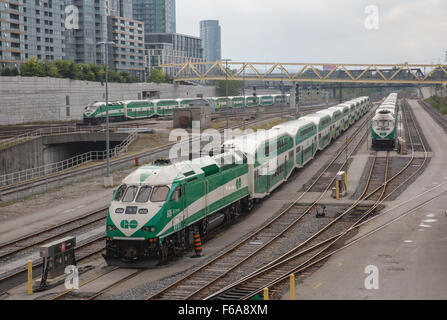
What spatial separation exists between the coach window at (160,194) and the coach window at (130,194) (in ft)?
2.54

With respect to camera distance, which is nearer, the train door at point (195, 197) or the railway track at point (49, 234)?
the train door at point (195, 197)

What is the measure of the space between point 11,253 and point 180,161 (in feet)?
29.1

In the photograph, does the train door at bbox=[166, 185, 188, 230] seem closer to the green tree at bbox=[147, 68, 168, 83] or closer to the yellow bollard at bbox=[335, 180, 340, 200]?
the yellow bollard at bbox=[335, 180, 340, 200]

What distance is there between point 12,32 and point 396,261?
128230 mm

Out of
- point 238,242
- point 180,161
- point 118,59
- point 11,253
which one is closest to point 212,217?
point 238,242

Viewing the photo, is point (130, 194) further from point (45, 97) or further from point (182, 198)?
point (45, 97)

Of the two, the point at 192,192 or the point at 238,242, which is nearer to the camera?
the point at 192,192

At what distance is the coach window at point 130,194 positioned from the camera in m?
21.4

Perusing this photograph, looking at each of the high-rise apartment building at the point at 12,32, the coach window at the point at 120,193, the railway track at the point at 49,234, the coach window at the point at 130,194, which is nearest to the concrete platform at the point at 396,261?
the coach window at the point at 130,194

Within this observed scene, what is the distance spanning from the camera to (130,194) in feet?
70.5

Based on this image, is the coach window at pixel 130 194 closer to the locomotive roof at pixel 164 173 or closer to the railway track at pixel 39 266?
the locomotive roof at pixel 164 173

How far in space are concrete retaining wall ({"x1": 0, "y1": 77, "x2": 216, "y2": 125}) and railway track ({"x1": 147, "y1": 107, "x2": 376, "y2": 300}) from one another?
56421 millimetres
